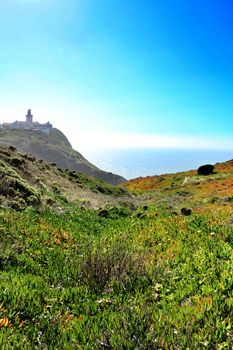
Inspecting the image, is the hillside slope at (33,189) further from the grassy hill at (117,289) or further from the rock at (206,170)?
the rock at (206,170)

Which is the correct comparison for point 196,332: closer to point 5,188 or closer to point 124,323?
point 124,323

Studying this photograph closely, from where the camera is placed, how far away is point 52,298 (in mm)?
7531

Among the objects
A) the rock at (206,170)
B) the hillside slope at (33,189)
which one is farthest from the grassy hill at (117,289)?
the rock at (206,170)

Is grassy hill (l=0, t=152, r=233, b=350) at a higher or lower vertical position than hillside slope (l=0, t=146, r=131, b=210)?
lower

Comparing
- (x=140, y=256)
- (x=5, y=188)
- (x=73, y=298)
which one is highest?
(x=5, y=188)

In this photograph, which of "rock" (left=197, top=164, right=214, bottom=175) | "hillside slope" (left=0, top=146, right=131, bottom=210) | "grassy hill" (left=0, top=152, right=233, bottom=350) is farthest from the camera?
"rock" (left=197, top=164, right=214, bottom=175)

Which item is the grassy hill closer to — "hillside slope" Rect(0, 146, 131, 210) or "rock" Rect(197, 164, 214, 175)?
"hillside slope" Rect(0, 146, 131, 210)

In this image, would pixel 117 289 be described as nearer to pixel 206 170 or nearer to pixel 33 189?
pixel 33 189

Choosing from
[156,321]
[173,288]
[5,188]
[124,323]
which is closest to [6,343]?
[124,323]

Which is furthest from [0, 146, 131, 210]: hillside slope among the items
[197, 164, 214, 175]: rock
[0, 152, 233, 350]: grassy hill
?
[197, 164, 214, 175]: rock

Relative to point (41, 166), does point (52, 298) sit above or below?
below

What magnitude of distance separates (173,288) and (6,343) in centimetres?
417

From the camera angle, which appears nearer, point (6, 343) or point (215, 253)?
point (6, 343)

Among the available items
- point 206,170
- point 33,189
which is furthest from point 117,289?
point 206,170
